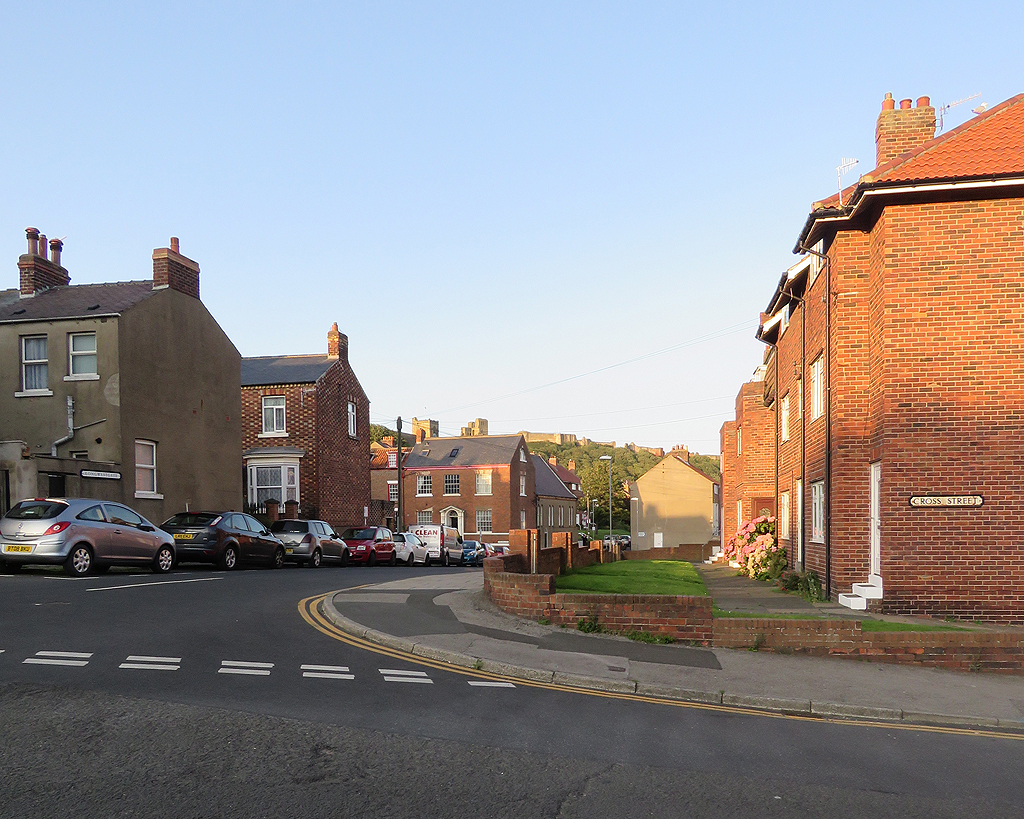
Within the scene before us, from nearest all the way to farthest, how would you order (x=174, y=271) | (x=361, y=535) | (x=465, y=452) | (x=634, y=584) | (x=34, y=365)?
(x=634, y=584), (x=34, y=365), (x=174, y=271), (x=361, y=535), (x=465, y=452)

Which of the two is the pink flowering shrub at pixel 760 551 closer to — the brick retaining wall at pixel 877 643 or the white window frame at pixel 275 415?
the brick retaining wall at pixel 877 643

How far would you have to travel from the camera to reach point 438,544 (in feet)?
137

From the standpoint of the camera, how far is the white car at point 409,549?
122ft

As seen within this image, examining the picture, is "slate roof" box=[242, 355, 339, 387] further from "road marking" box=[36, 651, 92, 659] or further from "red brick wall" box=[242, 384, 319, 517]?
"road marking" box=[36, 651, 92, 659]

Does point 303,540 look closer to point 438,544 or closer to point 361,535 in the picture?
point 361,535

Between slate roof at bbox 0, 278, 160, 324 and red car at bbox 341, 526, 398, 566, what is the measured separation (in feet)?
38.2

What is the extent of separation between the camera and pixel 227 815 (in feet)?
16.5

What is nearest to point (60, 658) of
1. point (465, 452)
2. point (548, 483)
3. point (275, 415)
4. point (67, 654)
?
point (67, 654)

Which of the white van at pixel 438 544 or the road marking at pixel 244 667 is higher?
the road marking at pixel 244 667

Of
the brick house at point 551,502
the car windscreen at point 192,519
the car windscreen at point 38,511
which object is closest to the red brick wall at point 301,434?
the car windscreen at point 192,519

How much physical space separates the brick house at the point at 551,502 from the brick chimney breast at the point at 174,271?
149 feet

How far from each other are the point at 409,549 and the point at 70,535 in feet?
70.1

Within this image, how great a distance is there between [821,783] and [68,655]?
277 inches

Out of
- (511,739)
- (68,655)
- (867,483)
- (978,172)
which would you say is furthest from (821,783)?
(978,172)
